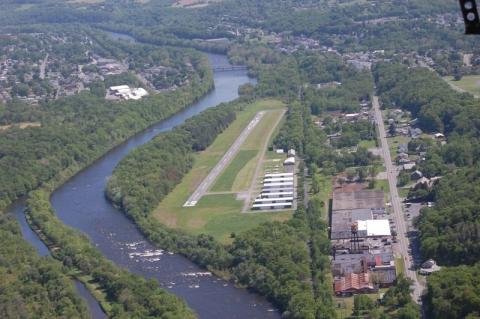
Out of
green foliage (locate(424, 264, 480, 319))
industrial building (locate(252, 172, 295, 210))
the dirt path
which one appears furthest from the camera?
the dirt path

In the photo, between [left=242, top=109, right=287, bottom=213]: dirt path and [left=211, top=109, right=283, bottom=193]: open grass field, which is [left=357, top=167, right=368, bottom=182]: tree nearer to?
[left=242, top=109, right=287, bottom=213]: dirt path

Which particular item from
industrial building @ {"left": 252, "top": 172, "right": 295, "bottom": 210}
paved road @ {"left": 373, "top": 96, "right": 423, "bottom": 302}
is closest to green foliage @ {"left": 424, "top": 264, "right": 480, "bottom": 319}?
paved road @ {"left": 373, "top": 96, "right": 423, "bottom": 302}

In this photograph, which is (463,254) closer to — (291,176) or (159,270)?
(159,270)

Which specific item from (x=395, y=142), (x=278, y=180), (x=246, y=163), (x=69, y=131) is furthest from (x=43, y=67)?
(x=278, y=180)

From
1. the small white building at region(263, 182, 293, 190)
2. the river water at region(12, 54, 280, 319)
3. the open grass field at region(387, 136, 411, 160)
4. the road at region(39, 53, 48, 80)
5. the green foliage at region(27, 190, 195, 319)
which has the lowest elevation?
the open grass field at region(387, 136, 411, 160)

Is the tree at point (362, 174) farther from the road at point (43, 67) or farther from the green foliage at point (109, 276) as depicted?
the road at point (43, 67)

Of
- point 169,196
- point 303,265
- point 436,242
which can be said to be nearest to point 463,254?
point 436,242
